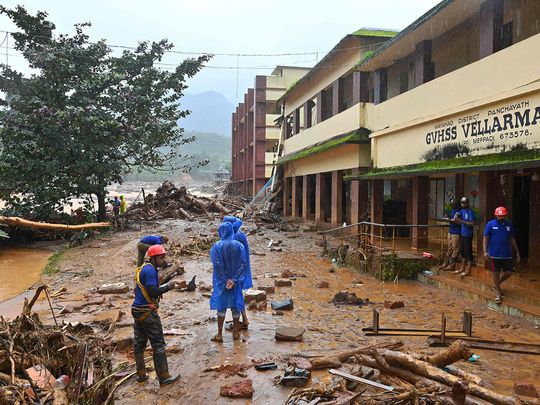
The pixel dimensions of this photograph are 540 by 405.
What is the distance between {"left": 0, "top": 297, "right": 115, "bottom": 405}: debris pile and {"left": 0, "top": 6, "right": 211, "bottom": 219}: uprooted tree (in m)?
14.8

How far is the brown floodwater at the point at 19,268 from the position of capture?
1321 centimetres

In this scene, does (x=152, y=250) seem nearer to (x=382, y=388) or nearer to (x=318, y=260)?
(x=382, y=388)

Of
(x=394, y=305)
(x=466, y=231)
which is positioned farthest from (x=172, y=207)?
(x=394, y=305)

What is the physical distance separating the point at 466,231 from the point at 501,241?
177 cm

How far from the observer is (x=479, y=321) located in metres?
7.62

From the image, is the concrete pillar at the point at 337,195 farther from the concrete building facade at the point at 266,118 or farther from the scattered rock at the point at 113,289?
the concrete building facade at the point at 266,118

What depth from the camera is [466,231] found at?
31.8 ft

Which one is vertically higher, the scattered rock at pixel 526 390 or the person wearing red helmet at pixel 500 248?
the person wearing red helmet at pixel 500 248

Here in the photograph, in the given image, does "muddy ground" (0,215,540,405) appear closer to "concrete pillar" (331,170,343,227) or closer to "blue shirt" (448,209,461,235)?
"blue shirt" (448,209,461,235)

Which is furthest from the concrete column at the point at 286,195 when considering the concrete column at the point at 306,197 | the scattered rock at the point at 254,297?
the scattered rock at the point at 254,297

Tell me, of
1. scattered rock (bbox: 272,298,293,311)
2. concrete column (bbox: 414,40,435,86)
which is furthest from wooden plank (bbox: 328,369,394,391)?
concrete column (bbox: 414,40,435,86)

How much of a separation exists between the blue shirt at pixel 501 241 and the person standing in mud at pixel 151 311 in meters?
5.97

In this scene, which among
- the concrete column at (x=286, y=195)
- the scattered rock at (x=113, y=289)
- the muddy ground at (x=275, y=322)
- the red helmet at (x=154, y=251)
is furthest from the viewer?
the concrete column at (x=286, y=195)

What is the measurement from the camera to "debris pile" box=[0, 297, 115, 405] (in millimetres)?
4488
